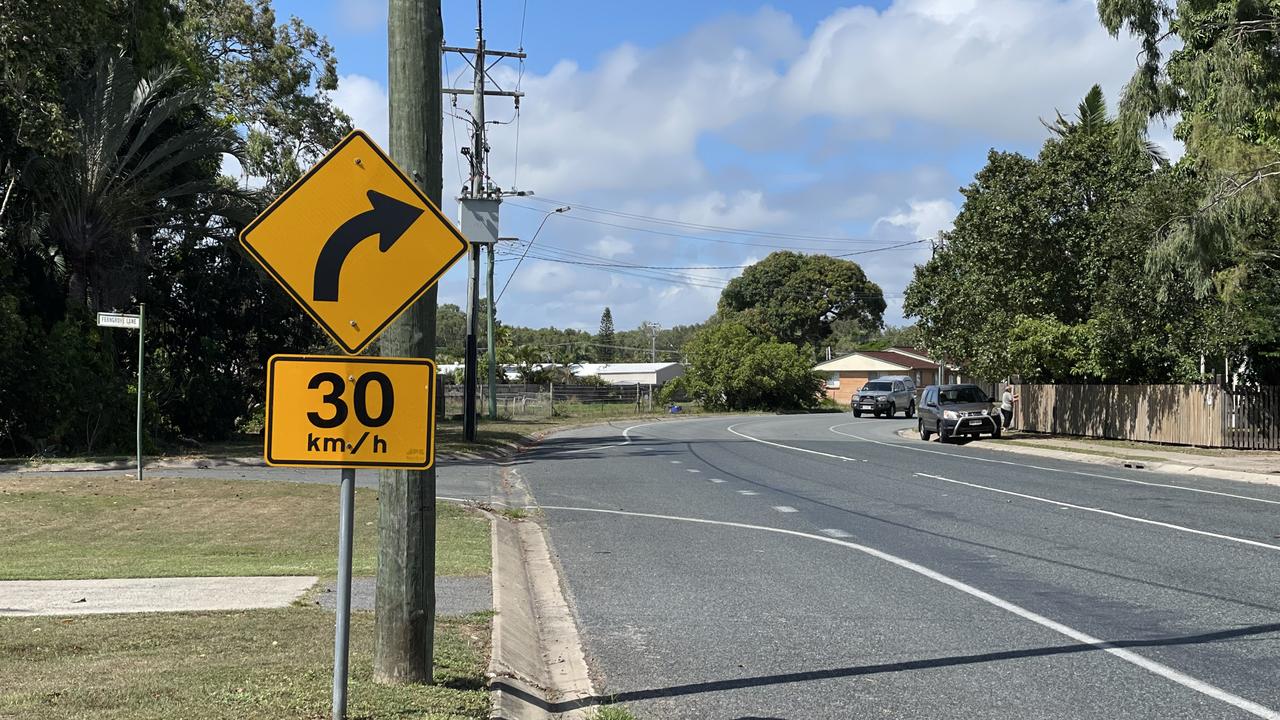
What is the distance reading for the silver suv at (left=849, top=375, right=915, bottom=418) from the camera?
172 feet

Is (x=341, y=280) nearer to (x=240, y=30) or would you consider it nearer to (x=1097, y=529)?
(x=1097, y=529)

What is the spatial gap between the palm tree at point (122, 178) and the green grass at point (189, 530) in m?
8.26

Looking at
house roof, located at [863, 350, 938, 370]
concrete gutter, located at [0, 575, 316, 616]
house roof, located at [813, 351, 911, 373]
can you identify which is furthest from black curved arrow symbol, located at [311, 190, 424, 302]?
house roof, located at [863, 350, 938, 370]

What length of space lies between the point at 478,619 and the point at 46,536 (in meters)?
7.03

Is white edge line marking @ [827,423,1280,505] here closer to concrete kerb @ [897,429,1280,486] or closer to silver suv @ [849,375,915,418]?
concrete kerb @ [897,429,1280,486]

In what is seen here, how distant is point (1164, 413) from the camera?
28391mm

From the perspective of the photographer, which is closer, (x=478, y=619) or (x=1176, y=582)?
(x=478, y=619)

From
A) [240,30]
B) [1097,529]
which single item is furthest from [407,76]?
[240,30]

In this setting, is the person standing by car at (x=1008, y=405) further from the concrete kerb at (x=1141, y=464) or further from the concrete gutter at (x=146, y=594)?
the concrete gutter at (x=146, y=594)

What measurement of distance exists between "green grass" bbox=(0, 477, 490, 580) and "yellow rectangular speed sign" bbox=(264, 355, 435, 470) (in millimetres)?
5018

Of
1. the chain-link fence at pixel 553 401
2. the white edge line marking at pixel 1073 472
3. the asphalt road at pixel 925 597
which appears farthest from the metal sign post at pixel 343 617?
the chain-link fence at pixel 553 401

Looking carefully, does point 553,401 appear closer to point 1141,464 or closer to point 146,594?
point 1141,464

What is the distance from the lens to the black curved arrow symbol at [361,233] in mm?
4836

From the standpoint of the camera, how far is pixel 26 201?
23.7m
